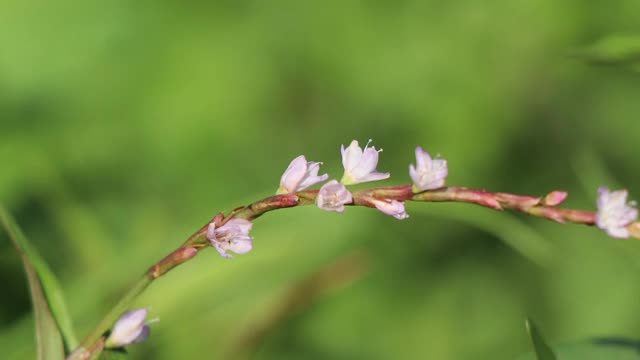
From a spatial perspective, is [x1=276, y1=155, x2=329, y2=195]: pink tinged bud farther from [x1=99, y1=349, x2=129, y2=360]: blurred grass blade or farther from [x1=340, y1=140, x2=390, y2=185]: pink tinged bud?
[x1=99, y1=349, x2=129, y2=360]: blurred grass blade

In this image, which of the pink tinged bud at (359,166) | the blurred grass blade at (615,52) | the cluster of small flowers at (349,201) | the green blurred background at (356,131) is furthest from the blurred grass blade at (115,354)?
the green blurred background at (356,131)

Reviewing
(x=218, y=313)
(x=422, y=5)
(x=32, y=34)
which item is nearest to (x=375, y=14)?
(x=422, y=5)

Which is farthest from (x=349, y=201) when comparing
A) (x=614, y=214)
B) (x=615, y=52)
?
(x=615, y=52)

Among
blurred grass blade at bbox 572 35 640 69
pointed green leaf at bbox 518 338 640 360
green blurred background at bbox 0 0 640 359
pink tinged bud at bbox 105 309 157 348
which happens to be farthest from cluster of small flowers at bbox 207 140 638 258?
green blurred background at bbox 0 0 640 359

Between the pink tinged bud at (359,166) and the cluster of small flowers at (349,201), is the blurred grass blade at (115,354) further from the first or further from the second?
the pink tinged bud at (359,166)

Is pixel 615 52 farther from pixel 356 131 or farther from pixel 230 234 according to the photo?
pixel 356 131

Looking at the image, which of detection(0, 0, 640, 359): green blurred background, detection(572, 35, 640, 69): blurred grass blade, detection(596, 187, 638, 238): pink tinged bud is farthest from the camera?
detection(0, 0, 640, 359): green blurred background
